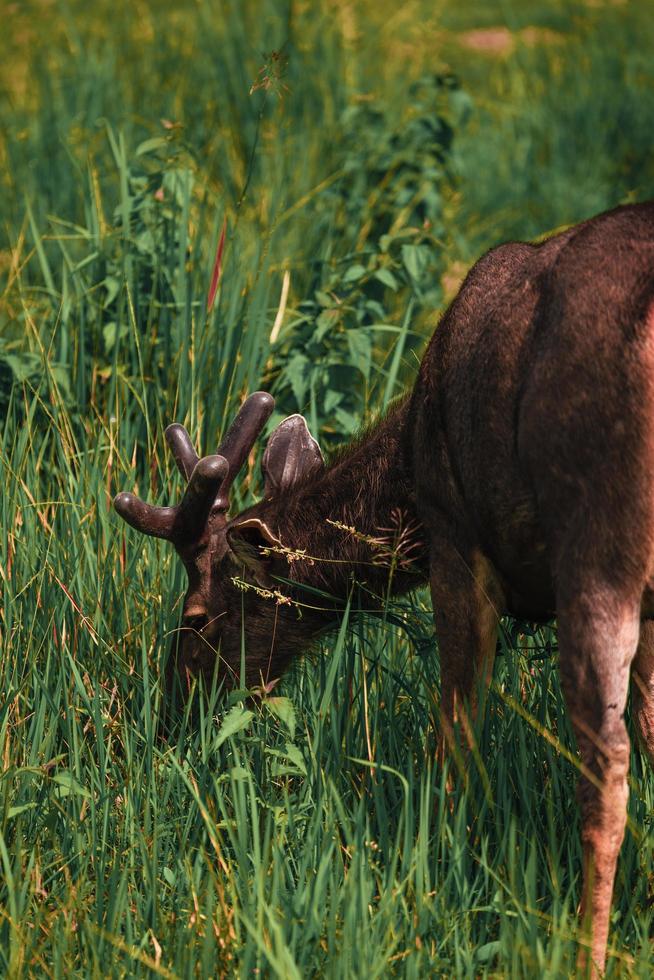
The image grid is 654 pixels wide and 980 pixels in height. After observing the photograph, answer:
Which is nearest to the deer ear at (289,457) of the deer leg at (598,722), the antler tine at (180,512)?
the antler tine at (180,512)

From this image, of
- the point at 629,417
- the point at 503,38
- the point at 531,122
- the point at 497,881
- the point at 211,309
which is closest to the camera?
the point at 629,417

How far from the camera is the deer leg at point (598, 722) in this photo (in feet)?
9.80

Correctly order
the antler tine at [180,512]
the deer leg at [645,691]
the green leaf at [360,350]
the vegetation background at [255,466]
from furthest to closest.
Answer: the green leaf at [360,350] → the antler tine at [180,512] → the deer leg at [645,691] → the vegetation background at [255,466]

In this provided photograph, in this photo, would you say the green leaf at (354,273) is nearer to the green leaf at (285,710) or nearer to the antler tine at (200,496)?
the antler tine at (200,496)

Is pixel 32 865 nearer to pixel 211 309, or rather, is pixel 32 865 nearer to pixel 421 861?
pixel 421 861

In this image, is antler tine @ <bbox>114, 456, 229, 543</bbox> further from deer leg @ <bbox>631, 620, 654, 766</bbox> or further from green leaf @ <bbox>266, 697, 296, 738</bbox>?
deer leg @ <bbox>631, 620, 654, 766</bbox>

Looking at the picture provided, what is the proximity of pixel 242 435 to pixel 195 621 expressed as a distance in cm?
61

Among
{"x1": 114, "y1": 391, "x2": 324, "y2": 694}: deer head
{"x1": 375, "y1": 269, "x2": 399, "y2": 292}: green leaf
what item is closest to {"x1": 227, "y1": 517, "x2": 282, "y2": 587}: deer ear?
{"x1": 114, "y1": 391, "x2": 324, "y2": 694}: deer head

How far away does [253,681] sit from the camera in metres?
4.39

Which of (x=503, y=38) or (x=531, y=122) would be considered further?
(x=503, y=38)

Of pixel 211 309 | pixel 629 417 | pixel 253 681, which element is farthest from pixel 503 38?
pixel 629 417

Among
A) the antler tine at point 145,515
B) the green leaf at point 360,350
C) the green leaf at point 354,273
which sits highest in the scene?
the green leaf at point 354,273

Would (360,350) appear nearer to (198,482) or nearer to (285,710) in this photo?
(198,482)

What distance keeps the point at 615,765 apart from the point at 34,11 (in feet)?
28.2
